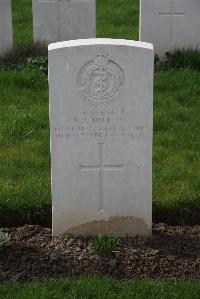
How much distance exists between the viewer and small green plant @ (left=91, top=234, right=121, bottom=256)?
4.60 metres

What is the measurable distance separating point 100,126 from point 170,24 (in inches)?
191

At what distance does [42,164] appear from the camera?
19.4ft

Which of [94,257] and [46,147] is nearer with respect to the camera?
[94,257]

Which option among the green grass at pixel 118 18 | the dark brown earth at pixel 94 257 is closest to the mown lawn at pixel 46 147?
the dark brown earth at pixel 94 257

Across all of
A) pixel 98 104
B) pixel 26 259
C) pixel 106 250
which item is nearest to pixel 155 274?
→ pixel 106 250

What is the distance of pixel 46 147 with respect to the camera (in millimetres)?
6250

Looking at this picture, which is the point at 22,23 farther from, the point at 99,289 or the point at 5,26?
the point at 99,289

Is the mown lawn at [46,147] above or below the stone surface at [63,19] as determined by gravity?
below

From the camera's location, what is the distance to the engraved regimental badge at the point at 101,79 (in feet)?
15.0

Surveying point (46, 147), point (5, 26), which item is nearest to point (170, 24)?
point (5, 26)

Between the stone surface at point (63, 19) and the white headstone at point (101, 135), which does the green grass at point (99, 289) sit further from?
the stone surface at point (63, 19)

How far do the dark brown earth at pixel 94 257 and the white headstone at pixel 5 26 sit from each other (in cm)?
441

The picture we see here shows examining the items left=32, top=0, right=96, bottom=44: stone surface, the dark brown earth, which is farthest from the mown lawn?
left=32, top=0, right=96, bottom=44: stone surface

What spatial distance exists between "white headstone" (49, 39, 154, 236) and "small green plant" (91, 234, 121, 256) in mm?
200
